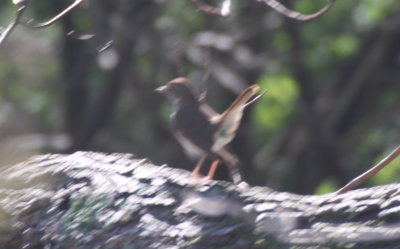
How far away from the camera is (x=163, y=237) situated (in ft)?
7.21

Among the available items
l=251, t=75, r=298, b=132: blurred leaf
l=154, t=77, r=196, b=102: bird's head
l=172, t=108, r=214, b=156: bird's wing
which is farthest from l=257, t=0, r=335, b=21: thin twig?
l=251, t=75, r=298, b=132: blurred leaf

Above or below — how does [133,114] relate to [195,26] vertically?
below

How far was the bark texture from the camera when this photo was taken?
2.14 meters

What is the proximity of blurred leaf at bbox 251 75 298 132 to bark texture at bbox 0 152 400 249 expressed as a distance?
4696 millimetres

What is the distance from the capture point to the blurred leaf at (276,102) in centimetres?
717

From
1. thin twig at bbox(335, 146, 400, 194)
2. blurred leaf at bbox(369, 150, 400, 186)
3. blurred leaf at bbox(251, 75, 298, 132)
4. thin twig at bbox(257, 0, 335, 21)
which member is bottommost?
blurred leaf at bbox(369, 150, 400, 186)

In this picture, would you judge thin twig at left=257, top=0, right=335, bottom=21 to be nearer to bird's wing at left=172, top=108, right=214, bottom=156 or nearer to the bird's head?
bird's wing at left=172, top=108, right=214, bottom=156

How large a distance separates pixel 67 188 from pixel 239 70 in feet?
15.0

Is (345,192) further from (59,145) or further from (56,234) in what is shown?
(59,145)

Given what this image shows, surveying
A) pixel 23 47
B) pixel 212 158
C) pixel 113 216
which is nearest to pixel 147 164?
pixel 113 216

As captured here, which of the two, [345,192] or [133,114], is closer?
Result: [345,192]

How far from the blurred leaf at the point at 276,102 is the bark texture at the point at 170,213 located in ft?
15.4

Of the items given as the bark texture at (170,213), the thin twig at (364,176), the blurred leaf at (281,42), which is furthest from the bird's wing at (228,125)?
the blurred leaf at (281,42)

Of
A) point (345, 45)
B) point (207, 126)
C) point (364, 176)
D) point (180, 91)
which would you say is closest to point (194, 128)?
point (207, 126)
